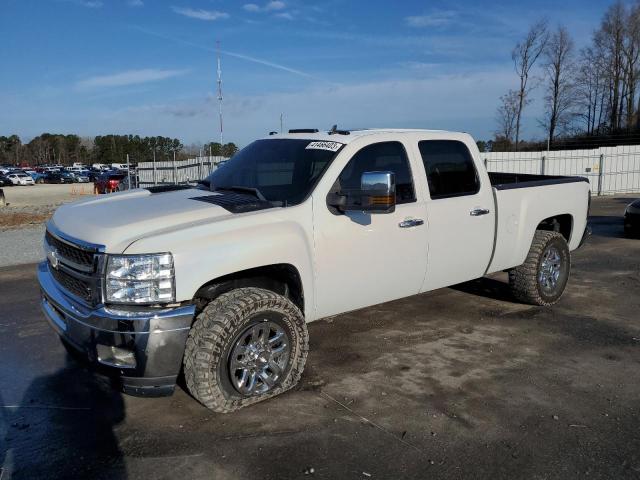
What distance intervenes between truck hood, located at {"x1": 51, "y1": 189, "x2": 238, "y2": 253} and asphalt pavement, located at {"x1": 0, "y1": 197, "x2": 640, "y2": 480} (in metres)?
1.29

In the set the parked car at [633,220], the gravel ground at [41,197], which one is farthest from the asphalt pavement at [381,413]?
the gravel ground at [41,197]

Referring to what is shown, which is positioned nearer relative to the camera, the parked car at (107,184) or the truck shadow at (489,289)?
the truck shadow at (489,289)

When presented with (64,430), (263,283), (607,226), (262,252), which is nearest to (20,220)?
(64,430)

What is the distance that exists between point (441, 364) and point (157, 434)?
7.87 feet

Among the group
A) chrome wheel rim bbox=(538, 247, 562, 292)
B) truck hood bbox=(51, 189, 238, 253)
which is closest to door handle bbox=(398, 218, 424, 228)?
truck hood bbox=(51, 189, 238, 253)

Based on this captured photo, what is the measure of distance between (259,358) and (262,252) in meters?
0.75

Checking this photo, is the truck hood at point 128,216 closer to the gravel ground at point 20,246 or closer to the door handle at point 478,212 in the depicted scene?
the door handle at point 478,212

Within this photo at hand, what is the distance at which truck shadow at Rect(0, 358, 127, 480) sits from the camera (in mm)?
3211

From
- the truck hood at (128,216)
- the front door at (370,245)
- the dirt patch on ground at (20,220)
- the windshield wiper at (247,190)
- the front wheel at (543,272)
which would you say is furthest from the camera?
the dirt patch on ground at (20,220)

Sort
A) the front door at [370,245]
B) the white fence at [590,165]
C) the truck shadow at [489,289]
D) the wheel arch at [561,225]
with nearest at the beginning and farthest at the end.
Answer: the front door at [370,245] → the wheel arch at [561,225] → the truck shadow at [489,289] → the white fence at [590,165]

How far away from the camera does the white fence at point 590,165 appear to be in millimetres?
20672

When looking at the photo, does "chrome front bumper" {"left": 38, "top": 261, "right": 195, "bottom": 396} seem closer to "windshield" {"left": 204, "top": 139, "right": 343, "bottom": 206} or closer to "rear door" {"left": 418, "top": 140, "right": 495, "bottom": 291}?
"windshield" {"left": 204, "top": 139, "right": 343, "bottom": 206}

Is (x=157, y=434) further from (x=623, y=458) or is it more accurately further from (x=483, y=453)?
(x=623, y=458)

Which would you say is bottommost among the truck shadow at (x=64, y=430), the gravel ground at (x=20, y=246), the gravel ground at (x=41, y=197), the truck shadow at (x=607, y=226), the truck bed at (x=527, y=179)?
the gravel ground at (x=41, y=197)
